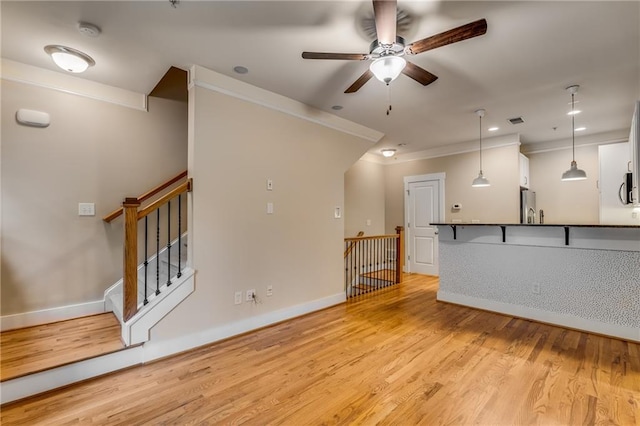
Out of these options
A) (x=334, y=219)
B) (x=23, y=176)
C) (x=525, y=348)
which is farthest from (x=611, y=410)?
(x=23, y=176)

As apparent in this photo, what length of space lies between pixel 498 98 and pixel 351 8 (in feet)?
8.42

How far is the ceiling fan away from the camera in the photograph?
173 centimetres

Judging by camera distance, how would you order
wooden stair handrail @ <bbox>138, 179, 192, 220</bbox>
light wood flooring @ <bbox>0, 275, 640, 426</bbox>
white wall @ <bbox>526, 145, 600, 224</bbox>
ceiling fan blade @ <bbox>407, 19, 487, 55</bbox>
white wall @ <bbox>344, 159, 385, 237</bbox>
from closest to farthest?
ceiling fan blade @ <bbox>407, 19, 487, 55</bbox>
light wood flooring @ <bbox>0, 275, 640, 426</bbox>
wooden stair handrail @ <bbox>138, 179, 192, 220</bbox>
white wall @ <bbox>526, 145, 600, 224</bbox>
white wall @ <bbox>344, 159, 385, 237</bbox>

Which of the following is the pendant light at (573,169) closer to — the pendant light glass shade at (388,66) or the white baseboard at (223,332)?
the pendant light glass shade at (388,66)

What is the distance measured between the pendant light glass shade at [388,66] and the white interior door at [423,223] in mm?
4525

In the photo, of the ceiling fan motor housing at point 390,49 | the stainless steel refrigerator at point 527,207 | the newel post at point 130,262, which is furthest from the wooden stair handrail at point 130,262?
the stainless steel refrigerator at point 527,207

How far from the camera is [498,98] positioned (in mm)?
3617

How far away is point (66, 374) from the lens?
2189 mm

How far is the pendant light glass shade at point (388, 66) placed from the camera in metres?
2.05

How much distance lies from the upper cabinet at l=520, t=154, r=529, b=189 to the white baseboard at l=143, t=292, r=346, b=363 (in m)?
4.21

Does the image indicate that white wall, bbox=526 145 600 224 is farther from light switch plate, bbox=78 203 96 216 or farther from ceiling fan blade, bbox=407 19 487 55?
light switch plate, bbox=78 203 96 216

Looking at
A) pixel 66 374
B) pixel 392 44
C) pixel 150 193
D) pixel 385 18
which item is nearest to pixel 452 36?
pixel 392 44

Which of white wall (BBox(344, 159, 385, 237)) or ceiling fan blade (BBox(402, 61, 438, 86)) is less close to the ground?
ceiling fan blade (BBox(402, 61, 438, 86))

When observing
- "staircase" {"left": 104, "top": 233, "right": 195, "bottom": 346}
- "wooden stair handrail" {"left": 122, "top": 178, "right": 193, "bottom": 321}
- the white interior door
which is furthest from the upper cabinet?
"wooden stair handrail" {"left": 122, "top": 178, "right": 193, "bottom": 321}
